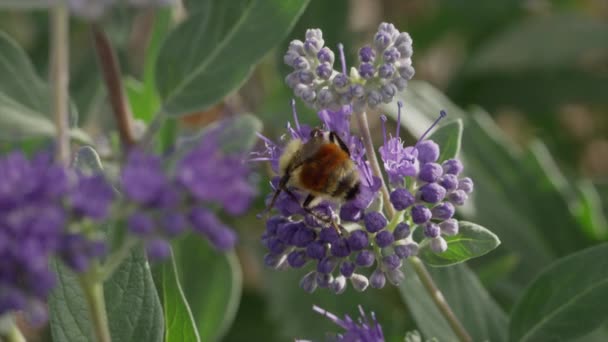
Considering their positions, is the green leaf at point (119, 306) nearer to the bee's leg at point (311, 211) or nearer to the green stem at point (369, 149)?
the bee's leg at point (311, 211)

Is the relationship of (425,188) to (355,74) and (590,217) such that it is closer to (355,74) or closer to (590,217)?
(355,74)

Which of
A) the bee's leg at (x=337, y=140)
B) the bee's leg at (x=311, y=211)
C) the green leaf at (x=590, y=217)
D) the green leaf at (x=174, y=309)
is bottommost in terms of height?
the green leaf at (x=590, y=217)

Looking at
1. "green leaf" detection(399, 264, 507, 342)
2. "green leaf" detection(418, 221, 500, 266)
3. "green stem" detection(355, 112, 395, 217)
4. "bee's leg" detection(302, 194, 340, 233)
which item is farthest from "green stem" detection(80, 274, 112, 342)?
"green leaf" detection(399, 264, 507, 342)

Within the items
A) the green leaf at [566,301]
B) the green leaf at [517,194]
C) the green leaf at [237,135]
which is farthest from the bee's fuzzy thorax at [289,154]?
the green leaf at [517,194]

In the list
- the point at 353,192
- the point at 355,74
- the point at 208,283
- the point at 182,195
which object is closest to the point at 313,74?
the point at 355,74

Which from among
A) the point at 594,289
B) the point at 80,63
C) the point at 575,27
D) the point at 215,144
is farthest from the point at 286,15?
the point at 575,27
